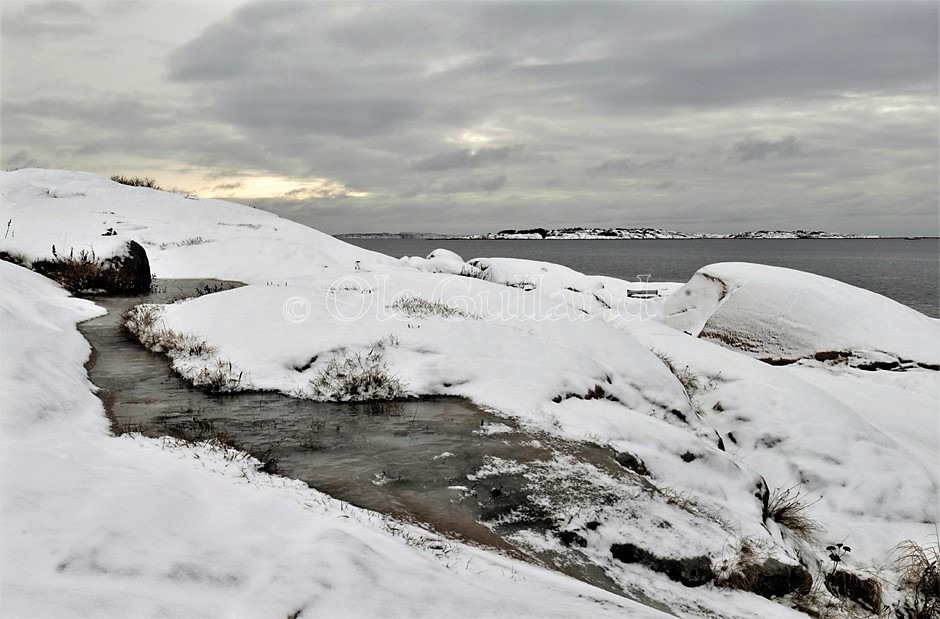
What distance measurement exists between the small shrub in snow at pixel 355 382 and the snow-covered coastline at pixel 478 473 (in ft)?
0.62

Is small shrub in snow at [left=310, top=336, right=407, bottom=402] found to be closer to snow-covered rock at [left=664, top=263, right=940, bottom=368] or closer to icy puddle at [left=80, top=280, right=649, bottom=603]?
icy puddle at [left=80, top=280, right=649, bottom=603]

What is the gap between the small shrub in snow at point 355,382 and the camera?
859 cm

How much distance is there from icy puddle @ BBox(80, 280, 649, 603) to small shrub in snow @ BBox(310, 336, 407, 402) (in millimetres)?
258

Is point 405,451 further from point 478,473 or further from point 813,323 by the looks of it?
point 813,323

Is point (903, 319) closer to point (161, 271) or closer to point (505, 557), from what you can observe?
point (505, 557)

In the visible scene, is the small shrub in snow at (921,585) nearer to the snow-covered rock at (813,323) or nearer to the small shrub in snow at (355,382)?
the small shrub in snow at (355,382)

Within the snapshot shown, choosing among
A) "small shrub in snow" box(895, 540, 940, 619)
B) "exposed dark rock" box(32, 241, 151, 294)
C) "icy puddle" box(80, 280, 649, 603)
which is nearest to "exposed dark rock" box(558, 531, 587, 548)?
"icy puddle" box(80, 280, 649, 603)

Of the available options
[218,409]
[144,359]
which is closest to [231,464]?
[218,409]

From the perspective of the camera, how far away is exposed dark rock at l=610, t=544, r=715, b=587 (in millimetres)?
5359

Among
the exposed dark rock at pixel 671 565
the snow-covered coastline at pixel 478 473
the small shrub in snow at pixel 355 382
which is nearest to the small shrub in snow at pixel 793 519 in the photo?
the snow-covered coastline at pixel 478 473

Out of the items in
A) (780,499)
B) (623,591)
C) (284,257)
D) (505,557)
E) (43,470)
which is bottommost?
(780,499)

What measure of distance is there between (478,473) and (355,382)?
3110 mm

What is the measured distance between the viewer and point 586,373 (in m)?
9.27

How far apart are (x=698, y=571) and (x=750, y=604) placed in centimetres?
48
